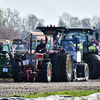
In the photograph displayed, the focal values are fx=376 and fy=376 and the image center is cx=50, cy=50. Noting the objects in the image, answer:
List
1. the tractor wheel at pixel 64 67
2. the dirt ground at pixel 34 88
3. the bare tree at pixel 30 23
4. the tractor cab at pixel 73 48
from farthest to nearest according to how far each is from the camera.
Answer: the bare tree at pixel 30 23
the tractor cab at pixel 73 48
the tractor wheel at pixel 64 67
the dirt ground at pixel 34 88

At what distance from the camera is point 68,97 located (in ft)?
36.1

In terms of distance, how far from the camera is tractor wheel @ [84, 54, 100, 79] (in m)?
21.3

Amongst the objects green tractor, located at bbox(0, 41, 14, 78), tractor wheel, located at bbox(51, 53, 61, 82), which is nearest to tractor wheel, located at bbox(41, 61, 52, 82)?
tractor wheel, located at bbox(51, 53, 61, 82)

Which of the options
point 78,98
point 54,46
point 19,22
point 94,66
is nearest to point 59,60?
point 54,46

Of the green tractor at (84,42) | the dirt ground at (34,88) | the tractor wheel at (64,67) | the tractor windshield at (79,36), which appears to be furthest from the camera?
the tractor windshield at (79,36)

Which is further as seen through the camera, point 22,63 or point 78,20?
point 78,20

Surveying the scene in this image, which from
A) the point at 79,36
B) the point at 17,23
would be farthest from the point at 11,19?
the point at 79,36

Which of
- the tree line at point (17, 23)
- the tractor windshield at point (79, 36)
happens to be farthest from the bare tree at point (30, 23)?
the tractor windshield at point (79, 36)

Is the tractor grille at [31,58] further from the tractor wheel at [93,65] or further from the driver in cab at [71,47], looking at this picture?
the tractor wheel at [93,65]

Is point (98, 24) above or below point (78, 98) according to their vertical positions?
above

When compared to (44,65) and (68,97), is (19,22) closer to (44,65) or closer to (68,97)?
(44,65)

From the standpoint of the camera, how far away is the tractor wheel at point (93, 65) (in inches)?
840

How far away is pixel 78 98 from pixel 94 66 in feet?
35.3

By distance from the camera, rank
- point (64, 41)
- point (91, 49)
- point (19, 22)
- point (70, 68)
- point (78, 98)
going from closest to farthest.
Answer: point (78, 98) → point (70, 68) → point (64, 41) → point (91, 49) → point (19, 22)
